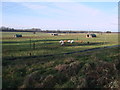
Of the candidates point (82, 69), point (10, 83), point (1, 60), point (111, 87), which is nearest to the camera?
point (10, 83)

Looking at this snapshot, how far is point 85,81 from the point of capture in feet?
32.4

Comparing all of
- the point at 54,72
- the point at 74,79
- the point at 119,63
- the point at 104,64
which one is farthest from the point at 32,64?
the point at 119,63

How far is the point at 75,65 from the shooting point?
11648 millimetres

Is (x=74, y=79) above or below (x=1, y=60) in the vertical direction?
below

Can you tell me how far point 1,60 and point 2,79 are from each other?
11.6 ft

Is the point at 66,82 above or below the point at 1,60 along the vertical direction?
below

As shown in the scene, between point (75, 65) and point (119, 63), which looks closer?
point (75, 65)

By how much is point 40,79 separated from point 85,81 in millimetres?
2897

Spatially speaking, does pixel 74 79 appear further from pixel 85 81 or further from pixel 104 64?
pixel 104 64

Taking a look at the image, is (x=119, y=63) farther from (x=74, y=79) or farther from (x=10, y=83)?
(x=10, y=83)

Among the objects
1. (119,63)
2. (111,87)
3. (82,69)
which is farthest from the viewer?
(119,63)

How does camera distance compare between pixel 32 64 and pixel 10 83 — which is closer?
pixel 10 83

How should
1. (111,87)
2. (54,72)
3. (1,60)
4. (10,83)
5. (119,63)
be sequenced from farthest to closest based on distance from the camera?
(119,63)
(1,60)
(54,72)
(111,87)
(10,83)

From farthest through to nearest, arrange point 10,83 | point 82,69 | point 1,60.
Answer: point 1,60
point 82,69
point 10,83
